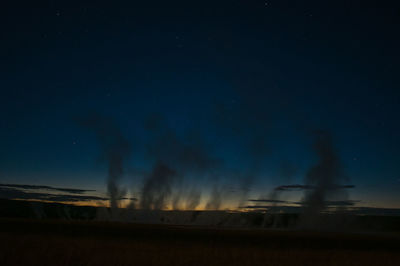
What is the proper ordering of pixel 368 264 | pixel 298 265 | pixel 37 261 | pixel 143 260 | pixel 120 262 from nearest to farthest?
pixel 37 261
pixel 120 262
pixel 143 260
pixel 298 265
pixel 368 264

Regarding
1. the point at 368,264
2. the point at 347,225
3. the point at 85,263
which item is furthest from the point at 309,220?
the point at 85,263

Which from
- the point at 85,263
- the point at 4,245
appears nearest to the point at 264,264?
the point at 85,263

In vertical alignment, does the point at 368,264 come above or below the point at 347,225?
above

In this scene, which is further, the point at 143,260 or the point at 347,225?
the point at 347,225

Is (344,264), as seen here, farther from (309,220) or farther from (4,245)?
(309,220)

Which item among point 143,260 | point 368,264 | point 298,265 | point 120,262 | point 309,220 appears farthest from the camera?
point 309,220

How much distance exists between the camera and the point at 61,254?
17469 mm

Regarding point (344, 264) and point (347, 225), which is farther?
point (347, 225)

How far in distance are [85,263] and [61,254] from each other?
2.55 metres

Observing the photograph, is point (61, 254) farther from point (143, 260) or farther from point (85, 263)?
point (143, 260)

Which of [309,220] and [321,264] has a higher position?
[321,264]

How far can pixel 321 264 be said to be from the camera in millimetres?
19734

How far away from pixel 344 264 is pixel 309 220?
14329cm

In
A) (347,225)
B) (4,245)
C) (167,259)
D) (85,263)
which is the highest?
(85,263)
